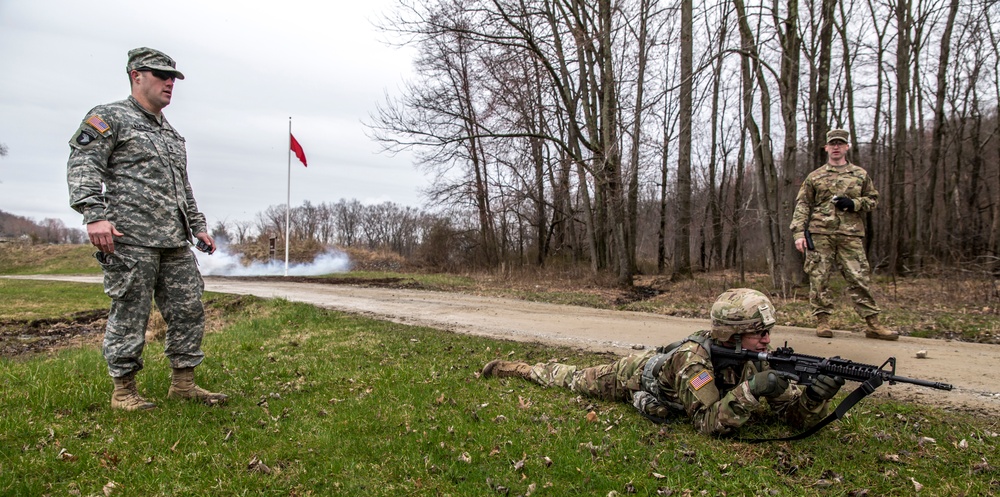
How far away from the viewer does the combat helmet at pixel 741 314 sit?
148 inches

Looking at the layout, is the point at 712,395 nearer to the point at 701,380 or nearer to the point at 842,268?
the point at 701,380

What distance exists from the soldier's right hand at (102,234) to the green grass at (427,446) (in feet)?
4.20

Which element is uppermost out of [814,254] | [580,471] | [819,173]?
[819,173]

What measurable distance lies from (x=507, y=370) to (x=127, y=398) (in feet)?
10.6

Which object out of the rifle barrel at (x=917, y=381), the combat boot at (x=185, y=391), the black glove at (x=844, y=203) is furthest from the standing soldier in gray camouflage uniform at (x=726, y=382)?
the black glove at (x=844, y=203)

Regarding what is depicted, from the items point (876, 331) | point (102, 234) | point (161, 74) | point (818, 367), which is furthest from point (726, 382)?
point (161, 74)

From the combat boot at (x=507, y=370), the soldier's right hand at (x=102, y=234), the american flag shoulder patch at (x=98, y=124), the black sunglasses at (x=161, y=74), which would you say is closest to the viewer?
the soldier's right hand at (x=102, y=234)

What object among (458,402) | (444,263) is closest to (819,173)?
(458,402)

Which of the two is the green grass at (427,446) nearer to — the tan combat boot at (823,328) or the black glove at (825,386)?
the black glove at (825,386)

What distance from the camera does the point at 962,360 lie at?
554cm

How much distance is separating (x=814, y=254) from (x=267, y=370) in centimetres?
711

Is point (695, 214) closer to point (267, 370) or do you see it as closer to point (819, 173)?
point (819, 173)

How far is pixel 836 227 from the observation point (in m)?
7.29

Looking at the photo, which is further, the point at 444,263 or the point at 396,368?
the point at 444,263
